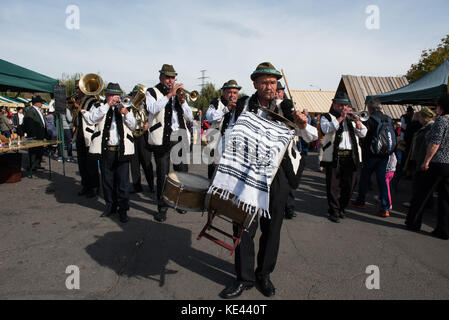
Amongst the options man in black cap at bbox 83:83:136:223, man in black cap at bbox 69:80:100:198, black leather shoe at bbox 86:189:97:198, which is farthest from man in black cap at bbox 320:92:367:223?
black leather shoe at bbox 86:189:97:198

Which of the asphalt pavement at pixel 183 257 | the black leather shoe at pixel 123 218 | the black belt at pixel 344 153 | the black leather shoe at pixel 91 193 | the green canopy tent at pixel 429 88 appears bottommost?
the asphalt pavement at pixel 183 257

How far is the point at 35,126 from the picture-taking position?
8719mm

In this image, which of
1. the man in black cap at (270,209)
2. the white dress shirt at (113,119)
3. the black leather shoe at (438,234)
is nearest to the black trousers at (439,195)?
the black leather shoe at (438,234)

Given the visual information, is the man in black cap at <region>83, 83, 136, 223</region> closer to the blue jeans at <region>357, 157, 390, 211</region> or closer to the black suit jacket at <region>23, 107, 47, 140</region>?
the blue jeans at <region>357, 157, 390, 211</region>

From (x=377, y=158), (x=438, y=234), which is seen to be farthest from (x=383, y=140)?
(x=438, y=234)

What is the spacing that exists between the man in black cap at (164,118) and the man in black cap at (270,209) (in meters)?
2.02

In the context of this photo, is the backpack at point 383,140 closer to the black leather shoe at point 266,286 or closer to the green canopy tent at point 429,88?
the green canopy tent at point 429,88

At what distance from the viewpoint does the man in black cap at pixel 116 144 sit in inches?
181

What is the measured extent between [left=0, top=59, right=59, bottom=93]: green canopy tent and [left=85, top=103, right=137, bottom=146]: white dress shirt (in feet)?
14.0

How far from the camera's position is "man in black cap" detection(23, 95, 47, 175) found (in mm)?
8414

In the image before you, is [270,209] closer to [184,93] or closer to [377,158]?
[184,93]
